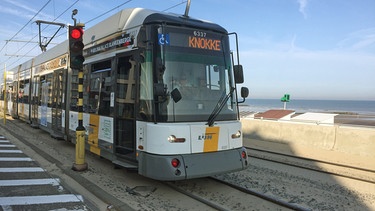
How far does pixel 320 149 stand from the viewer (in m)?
11.8

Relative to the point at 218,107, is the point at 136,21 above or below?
above

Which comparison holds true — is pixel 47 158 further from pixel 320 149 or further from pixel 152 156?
pixel 320 149

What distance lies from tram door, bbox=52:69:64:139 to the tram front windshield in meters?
6.02

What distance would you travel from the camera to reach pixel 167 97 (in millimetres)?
5969

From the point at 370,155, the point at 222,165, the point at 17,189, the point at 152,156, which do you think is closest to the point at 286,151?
the point at 370,155

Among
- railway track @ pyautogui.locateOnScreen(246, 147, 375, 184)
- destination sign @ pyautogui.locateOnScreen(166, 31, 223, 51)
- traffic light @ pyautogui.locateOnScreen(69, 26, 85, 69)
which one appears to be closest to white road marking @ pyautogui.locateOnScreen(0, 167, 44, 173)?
traffic light @ pyautogui.locateOnScreen(69, 26, 85, 69)

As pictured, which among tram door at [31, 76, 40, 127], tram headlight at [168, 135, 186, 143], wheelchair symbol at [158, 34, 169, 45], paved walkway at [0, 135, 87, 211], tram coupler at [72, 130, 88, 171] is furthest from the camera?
tram door at [31, 76, 40, 127]

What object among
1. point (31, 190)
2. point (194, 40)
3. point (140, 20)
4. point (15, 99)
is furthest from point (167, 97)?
point (15, 99)

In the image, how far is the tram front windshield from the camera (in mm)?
5980

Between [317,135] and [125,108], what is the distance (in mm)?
7991

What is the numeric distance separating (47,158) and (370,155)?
9437 mm

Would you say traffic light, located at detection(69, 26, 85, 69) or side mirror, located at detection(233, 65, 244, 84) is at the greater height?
traffic light, located at detection(69, 26, 85, 69)

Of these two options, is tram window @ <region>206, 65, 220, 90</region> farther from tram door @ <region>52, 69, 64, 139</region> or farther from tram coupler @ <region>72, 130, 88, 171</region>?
tram door @ <region>52, 69, 64, 139</region>

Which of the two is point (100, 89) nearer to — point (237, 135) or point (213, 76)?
point (213, 76)
